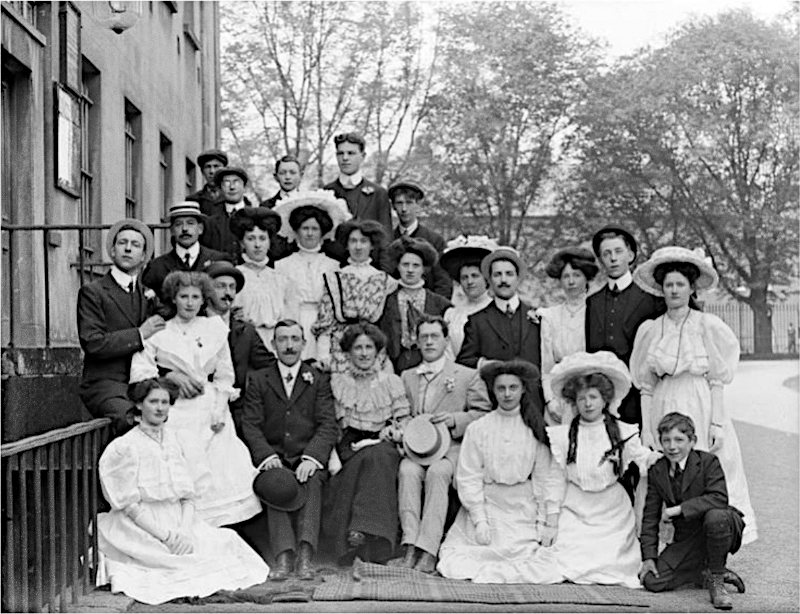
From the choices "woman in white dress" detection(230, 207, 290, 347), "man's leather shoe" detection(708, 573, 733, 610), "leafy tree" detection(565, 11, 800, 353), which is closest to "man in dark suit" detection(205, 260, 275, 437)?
"woman in white dress" detection(230, 207, 290, 347)

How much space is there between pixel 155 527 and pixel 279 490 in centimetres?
75

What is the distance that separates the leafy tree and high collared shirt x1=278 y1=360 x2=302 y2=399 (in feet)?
72.7

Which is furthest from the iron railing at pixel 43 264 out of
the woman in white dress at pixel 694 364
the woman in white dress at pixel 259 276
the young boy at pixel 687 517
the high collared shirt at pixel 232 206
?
the young boy at pixel 687 517

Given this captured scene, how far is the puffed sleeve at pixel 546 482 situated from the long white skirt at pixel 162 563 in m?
1.50

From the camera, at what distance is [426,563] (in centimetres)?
679

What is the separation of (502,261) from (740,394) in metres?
17.0

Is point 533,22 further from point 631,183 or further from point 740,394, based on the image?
point 740,394

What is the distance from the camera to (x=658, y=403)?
7.27 m

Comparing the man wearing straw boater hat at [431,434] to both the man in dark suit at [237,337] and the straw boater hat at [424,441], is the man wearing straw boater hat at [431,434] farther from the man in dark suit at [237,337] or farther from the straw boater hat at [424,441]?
the man in dark suit at [237,337]

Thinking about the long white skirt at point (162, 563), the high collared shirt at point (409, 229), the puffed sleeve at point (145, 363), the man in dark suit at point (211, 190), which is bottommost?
the long white skirt at point (162, 563)

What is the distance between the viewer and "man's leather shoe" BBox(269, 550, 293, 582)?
6555 millimetres

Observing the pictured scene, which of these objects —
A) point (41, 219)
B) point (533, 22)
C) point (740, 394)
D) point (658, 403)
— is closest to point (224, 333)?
point (658, 403)

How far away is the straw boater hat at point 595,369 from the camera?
6.93 m

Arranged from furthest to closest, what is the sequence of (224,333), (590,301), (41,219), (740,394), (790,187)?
(790,187), (740,394), (41,219), (590,301), (224,333)
